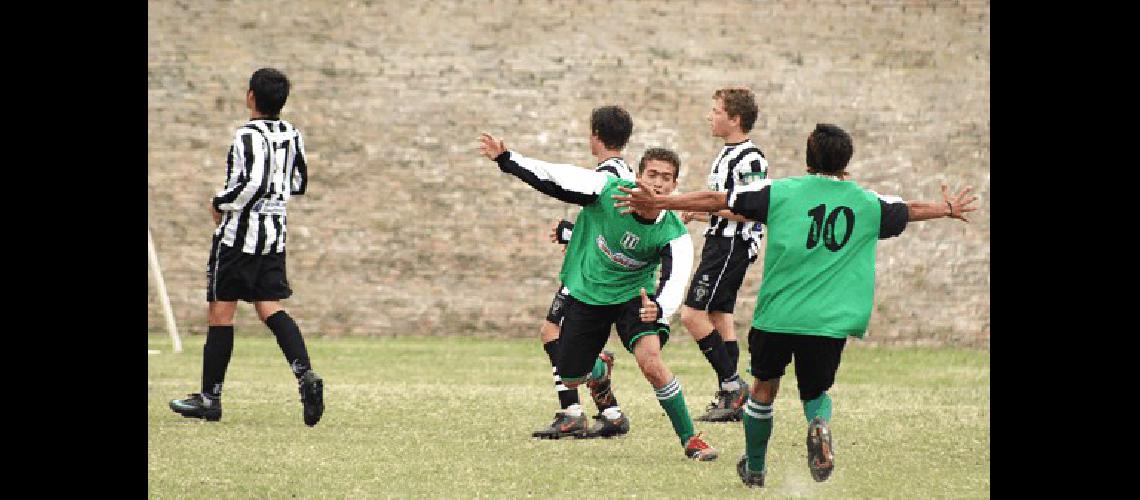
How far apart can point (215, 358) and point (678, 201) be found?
3.82 meters

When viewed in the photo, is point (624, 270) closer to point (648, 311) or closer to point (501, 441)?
point (648, 311)

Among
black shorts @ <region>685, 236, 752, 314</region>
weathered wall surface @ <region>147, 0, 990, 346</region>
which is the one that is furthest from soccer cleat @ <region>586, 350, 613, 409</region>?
weathered wall surface @ <region>147, 0, 990, 346</region>

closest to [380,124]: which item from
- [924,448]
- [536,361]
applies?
[536,361]

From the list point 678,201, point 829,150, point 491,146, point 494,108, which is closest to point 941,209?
point 829,150

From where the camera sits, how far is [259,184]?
31.6 feet

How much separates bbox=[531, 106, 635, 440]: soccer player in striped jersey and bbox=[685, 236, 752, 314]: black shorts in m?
0.96

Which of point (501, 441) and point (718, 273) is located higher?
point (718, 273)

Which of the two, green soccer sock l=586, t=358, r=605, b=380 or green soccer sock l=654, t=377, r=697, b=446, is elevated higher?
green soccer sock l=586, t=358, r=605, b=380

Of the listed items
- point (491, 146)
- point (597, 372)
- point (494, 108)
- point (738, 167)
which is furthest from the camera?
point (494, 108)

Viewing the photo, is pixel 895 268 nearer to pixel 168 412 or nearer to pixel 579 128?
Result: pixel 579 128

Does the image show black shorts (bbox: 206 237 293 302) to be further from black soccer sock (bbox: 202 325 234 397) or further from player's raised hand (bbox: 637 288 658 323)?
player's raised hand (bbox: 637 288 658 323)

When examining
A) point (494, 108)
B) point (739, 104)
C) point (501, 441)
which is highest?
point (494, 108)

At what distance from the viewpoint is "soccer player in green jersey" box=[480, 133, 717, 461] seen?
8203mm

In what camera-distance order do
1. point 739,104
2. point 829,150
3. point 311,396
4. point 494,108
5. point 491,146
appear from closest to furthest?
1. point 829,150
2. point 491,146
3. point 311,396
4. point 739,104
5. point 494,108
